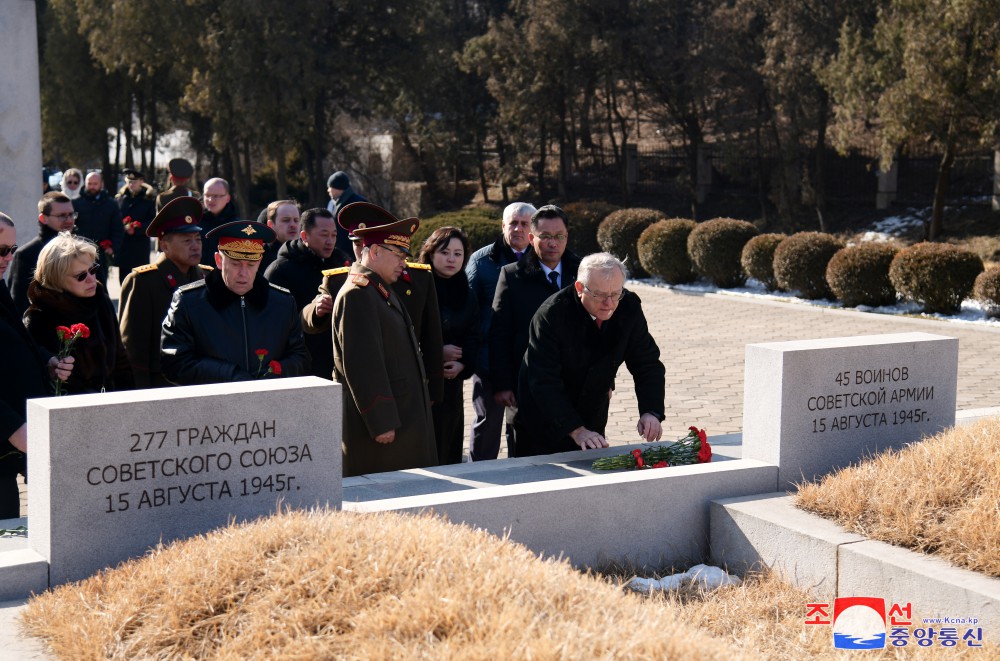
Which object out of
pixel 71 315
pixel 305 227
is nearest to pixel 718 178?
pixel 305 227

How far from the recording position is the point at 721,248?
19188 millimetres

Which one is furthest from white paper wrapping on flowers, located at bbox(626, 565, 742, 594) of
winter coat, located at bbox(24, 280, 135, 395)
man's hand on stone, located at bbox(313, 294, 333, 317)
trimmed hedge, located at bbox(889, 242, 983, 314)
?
trimmed hedge, located at bbox(889, 242, 983, 314)

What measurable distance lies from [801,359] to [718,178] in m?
28.4

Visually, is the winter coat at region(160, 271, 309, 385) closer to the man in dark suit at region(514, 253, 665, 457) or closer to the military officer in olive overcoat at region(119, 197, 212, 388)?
the military officer in olive overcoat at region(119, 197, 212, 388)

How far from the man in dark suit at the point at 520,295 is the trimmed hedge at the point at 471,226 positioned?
43.7 feet

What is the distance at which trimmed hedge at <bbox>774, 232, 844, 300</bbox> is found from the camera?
17453 millimetres

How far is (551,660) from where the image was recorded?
10.9ft

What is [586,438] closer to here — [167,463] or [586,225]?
[167,463]

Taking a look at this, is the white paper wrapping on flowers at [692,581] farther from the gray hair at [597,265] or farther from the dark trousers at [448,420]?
the dark trousers at [448,420]

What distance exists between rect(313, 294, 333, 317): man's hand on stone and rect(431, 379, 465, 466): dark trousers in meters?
0.90

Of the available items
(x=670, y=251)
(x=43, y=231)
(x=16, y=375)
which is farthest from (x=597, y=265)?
(x=670, y=251)

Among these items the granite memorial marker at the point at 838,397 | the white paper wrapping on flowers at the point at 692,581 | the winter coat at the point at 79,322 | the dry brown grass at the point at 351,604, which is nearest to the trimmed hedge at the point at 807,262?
the granite memorial marker at the point at 838,397

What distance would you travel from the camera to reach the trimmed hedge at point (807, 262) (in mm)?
17453

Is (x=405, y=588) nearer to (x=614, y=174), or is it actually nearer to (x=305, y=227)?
(x=305, y=227)
